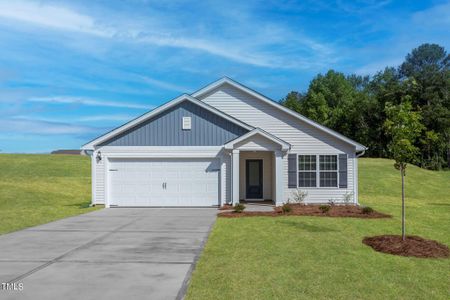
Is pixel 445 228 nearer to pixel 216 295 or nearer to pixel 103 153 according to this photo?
pixel 216 295

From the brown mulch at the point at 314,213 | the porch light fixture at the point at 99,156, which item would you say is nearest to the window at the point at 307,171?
the brown mulch at the point at 314,213

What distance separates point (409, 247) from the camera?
9.19 metres

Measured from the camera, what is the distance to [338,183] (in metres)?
19.7

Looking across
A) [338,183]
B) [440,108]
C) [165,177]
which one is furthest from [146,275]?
[440,108]

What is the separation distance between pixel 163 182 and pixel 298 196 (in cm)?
656

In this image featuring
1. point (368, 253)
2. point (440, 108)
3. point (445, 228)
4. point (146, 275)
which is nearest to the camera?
point (146, 275)

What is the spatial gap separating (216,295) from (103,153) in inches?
557

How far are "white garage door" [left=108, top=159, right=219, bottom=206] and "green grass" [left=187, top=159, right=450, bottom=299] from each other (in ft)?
15.9

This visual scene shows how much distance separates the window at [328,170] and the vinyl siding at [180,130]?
4.60 meters

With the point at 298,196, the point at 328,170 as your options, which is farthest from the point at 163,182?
the point at 328,170

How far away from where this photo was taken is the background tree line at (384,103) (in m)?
50.5

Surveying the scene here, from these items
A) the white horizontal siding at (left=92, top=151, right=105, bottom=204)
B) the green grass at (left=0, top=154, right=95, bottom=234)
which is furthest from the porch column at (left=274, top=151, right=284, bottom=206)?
the green grass at (left=0, top=154, right=95, bottom=234)

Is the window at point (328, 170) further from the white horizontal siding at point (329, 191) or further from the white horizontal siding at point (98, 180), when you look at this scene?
the white horizontal siding at point (98, 180)

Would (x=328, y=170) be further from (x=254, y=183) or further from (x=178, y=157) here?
(x=178, y=157)
